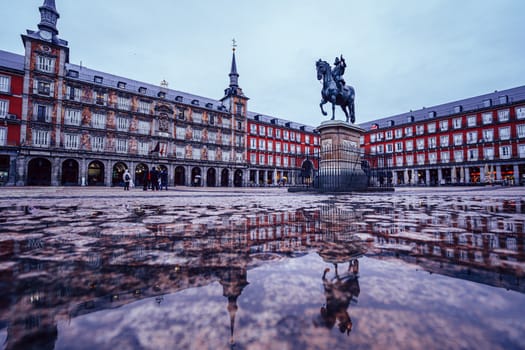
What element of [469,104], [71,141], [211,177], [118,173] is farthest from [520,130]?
[71,141]

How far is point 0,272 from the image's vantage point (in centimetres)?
65

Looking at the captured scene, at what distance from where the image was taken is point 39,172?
66.5 ft

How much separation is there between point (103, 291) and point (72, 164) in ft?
87.8

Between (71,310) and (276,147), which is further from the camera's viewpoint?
(276,147)

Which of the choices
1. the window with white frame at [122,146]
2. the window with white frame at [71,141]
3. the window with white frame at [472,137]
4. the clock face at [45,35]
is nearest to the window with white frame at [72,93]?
the window with white frame at [71,141]

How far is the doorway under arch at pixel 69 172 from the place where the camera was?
21.3 metres

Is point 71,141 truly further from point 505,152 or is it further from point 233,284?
point 505,152

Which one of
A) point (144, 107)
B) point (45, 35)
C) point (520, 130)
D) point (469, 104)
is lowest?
point (520, 130)

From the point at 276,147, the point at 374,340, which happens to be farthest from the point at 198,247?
the point at 276,147

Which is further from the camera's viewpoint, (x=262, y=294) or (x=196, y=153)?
(x=196, y=153)

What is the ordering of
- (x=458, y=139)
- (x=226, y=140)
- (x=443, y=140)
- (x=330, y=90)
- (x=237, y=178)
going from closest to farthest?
(x=330, y=90) → (x=458, y=139) → (x=226, y=140) → (x=237, y=178) → (x=443, y=140)

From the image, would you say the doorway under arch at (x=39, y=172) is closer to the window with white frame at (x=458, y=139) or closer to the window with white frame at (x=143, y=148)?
the window with white frame at (x=143, y=148)

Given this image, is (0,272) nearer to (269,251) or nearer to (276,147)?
(269,251)

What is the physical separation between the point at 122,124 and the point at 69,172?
620 cm
